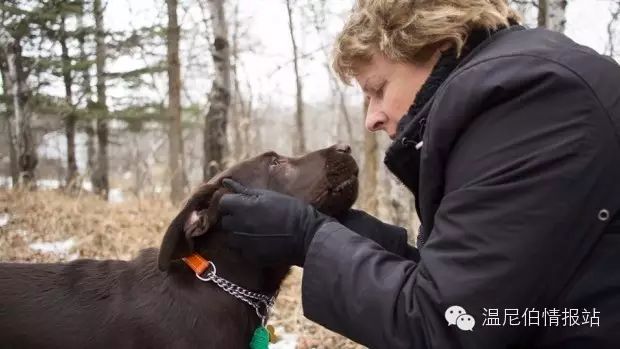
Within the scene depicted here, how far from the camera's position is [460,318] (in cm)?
163

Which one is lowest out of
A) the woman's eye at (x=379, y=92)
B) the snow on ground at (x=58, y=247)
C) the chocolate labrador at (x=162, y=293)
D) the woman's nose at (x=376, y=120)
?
the snow on ground at (x=58, y=247)

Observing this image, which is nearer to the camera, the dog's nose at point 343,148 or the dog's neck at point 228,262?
the dog's neck at point 228,262

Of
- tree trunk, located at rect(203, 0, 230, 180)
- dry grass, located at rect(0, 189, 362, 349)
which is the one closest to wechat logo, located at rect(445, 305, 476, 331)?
dry grass, located at rect(0, 189, 362, 349)

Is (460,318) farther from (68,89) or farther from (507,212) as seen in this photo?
(68,89)

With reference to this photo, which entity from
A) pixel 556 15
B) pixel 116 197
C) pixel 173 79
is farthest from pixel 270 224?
pixel 116 197

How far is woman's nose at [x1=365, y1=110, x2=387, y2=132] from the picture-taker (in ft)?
7.80

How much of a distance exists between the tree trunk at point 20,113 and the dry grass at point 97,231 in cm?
354

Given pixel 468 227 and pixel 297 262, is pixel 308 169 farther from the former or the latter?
pixel 468 227

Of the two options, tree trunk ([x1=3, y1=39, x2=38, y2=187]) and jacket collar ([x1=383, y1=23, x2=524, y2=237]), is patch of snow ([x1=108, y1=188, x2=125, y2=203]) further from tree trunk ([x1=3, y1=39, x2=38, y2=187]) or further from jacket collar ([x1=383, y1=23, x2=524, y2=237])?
jacket collar ([x1=383, y1=23, x2=524, y2=237])

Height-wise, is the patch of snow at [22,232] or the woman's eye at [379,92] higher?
the woman's eye at [379,92]

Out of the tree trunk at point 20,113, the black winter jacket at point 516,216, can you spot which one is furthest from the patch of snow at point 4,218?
the black winter jacket at point 516,216

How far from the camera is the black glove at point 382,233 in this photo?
9.29 feet

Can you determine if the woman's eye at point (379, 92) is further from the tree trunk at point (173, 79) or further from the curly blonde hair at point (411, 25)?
the tree trunk at point (173, 79)

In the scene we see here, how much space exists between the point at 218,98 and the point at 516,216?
34.6 ft
